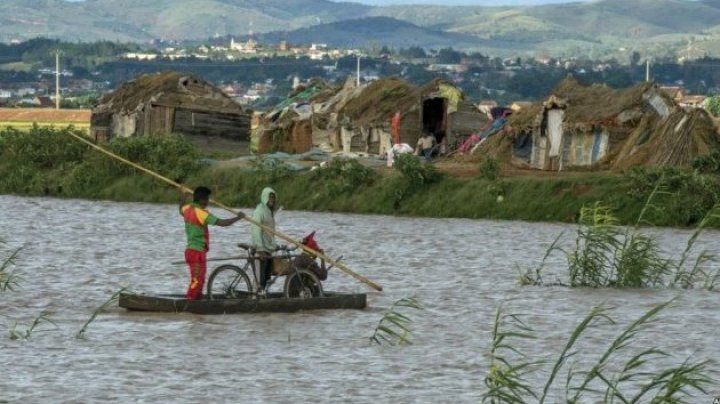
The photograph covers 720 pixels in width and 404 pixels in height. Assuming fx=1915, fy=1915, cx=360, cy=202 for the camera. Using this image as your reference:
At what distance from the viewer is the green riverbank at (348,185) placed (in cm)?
3484

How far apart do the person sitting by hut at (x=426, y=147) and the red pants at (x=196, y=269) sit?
25176mm

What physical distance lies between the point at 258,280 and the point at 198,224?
3.44 ft

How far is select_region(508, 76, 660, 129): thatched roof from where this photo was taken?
41.0 meters

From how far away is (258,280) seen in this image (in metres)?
20.4

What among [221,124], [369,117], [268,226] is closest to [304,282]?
[268,226]

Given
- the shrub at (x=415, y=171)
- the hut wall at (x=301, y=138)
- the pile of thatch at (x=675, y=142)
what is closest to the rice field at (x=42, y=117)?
the hut wall at (x=301, y=138)

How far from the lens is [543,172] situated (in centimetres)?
4069

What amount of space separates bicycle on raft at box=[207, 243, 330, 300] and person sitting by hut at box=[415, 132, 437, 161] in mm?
24582

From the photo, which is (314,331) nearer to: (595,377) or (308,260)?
(308,260)

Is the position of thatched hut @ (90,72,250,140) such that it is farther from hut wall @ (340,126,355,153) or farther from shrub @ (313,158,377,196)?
shrub @ (313,158,377,196)

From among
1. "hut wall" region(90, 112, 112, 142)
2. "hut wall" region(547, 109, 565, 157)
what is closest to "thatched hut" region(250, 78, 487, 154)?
"hut wall" region(90, 112, 112, 142)

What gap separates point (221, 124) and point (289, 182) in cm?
1129

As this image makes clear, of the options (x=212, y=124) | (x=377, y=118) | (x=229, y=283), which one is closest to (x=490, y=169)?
(x=377, y=118)

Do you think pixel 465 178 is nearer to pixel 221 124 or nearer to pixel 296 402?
pixel 221 124
